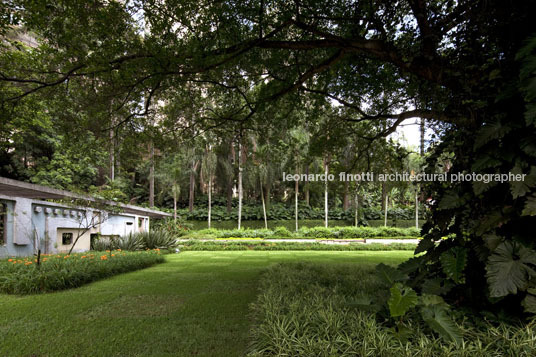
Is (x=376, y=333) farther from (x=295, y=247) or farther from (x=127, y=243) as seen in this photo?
(x=295, y=247)

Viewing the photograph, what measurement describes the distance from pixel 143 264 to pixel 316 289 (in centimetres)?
659

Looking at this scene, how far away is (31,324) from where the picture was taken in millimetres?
3686

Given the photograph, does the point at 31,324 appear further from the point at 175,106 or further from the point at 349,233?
the point at 349,233

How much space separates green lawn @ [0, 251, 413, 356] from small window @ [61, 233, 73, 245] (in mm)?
7457

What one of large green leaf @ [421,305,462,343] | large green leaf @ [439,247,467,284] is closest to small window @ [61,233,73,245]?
large green leaf @ [421,305,462,343]

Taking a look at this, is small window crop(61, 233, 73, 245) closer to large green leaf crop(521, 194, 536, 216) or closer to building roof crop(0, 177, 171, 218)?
building roof crop(0, 177, 171, 218)

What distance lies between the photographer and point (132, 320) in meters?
3.78

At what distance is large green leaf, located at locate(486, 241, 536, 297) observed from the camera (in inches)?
94.0

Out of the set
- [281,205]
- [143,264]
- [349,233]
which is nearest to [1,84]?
[143,264]

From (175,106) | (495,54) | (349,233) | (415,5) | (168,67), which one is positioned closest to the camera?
(495,54)

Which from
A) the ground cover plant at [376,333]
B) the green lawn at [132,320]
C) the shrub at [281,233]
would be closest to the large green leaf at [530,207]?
the ground cover plant at [376,333]

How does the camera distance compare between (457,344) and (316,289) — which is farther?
(316,289)

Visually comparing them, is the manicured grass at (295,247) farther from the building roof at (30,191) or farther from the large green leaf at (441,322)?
the large green leaf at (441,322)

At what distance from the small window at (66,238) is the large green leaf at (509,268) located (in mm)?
14334
